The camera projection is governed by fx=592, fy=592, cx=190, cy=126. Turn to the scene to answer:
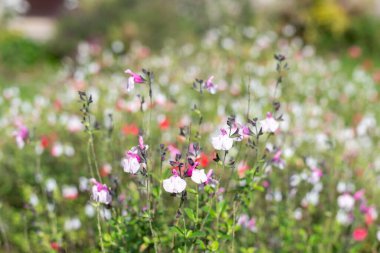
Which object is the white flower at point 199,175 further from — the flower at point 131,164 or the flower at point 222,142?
the flower at point 131,164

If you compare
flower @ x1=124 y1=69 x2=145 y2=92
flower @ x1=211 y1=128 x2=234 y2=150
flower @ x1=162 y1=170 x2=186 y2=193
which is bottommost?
flower @ x1=162 y1=170 x2=186 y2=193

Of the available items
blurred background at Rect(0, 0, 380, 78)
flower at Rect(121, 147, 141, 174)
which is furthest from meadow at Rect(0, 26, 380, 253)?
blurred background at Rect(0, 0, 380, 78)

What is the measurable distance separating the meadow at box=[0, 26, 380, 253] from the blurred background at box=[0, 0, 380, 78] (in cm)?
396

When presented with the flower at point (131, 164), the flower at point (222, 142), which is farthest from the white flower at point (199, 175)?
the flower at point (131, 164)

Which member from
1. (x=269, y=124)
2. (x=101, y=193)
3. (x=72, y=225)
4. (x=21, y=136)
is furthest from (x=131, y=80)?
(x=72, y=225)

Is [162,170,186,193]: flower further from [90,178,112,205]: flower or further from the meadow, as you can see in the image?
[90,178,112,205]: flower

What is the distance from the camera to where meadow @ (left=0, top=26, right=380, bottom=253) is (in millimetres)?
2615

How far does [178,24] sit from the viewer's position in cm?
1280

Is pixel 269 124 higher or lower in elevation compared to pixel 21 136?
lower

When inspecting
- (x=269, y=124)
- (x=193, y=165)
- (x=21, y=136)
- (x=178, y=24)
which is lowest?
(x=193, y=165)

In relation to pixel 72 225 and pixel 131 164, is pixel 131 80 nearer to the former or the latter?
pixel 131 164

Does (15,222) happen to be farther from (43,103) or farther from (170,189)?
(170,189)

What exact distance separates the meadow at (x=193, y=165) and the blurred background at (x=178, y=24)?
3955 mm

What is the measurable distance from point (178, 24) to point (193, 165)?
10823 mm
